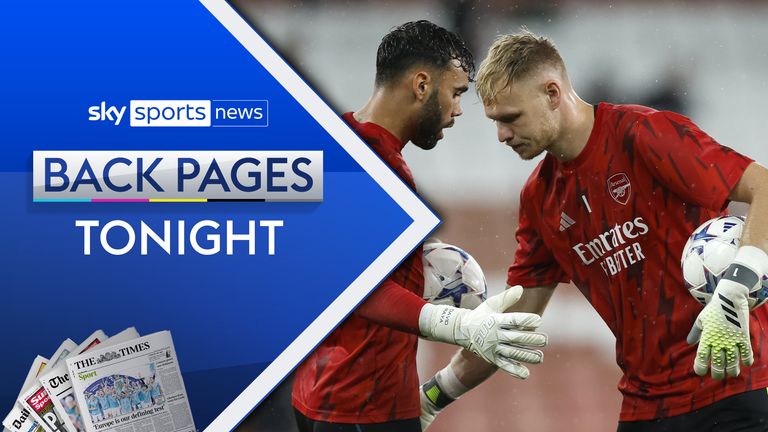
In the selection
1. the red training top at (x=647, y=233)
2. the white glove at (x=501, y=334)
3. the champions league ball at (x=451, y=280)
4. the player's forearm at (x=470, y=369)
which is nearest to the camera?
the white glove at (x=501, y=334)

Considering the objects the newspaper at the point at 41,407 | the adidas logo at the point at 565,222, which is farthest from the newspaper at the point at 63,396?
the adidas logo at the point at 565,222

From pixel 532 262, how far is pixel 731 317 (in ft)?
2.98

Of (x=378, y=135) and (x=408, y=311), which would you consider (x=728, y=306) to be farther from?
(x=378, y=135)

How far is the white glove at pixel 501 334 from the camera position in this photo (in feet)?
10.2

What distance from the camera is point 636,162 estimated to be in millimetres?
3400

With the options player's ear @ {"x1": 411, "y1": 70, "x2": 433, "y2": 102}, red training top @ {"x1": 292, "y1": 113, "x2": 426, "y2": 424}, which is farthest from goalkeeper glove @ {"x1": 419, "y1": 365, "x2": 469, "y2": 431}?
player's ear @ {"x1": 411, "y1": 70, "x2": 433, "y2": 102}

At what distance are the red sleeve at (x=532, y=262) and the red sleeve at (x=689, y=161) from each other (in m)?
0.56

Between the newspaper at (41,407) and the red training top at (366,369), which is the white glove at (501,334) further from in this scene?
the newspaper at (41,407)

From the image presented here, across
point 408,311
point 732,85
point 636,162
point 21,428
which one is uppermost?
point 732,85

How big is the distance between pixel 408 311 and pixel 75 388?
1073 millimetres

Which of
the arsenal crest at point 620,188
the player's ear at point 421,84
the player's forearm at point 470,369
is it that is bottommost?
the player's forearm at point 470,369

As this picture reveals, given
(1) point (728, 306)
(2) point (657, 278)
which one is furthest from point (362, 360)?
(1) point (728, 306)

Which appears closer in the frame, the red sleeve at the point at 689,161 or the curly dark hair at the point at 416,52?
the red sleeve at the point at 689,161

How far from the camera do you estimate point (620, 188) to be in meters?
3.44
